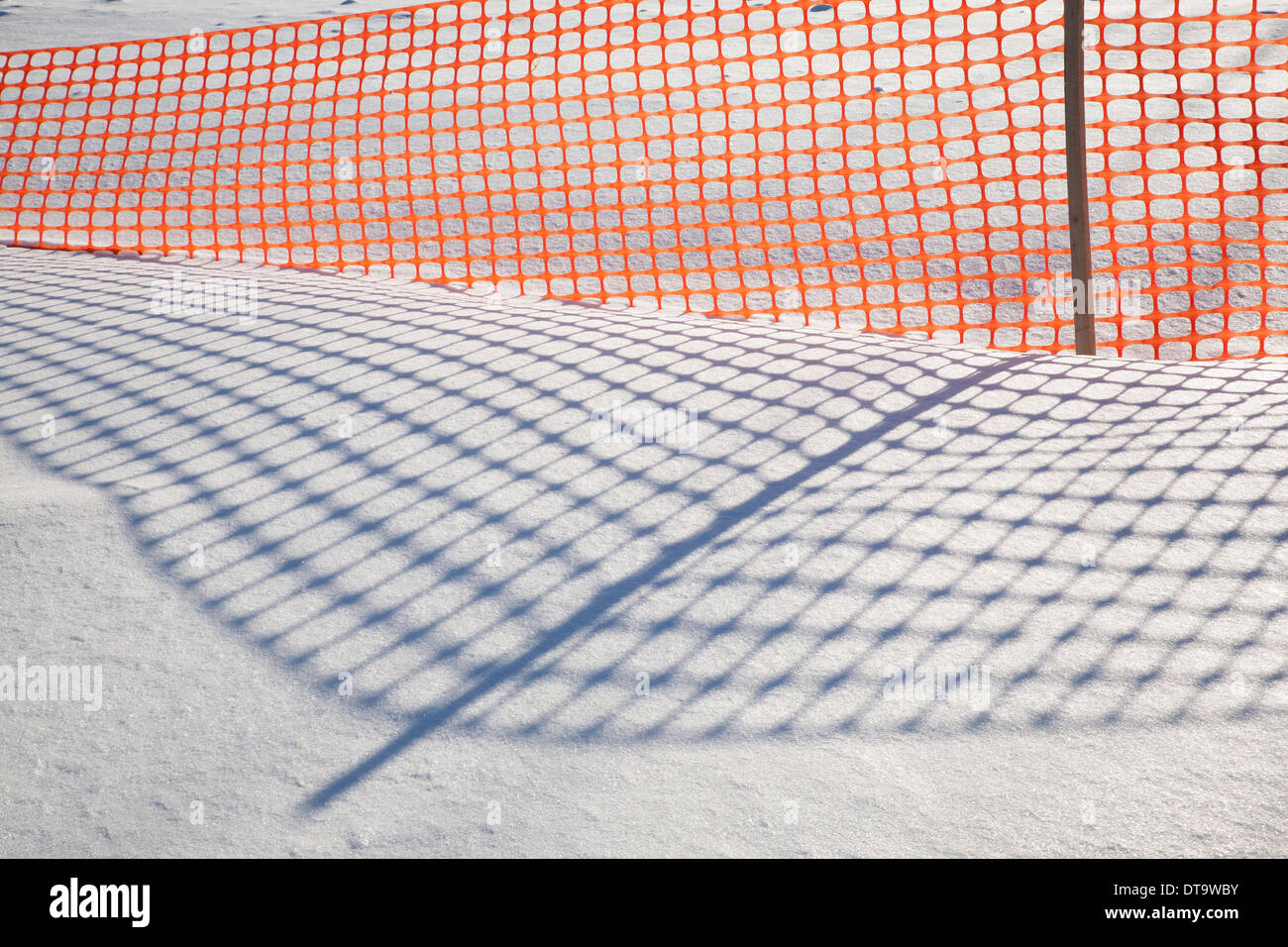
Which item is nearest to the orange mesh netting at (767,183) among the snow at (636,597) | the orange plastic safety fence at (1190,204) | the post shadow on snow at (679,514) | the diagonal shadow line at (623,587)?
the orange plastic safety fence at (1190,204)

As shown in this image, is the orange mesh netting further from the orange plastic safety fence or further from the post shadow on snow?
the post shadow on snow

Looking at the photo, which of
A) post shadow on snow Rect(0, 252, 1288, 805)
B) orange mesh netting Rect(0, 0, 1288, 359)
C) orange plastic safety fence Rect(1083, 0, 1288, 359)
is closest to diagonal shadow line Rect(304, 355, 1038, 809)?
post shadow on snow Rect(0, 252, 1288, 805)

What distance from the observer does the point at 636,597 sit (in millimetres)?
Result: 3791

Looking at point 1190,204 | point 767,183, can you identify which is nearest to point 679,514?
point 767,183

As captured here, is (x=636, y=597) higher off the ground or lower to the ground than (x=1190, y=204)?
lower

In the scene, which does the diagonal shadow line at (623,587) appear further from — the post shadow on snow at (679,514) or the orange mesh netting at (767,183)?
the orange mesh netting at (767,183)

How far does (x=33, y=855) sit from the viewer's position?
9.26 ft

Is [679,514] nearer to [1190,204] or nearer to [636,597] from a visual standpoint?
→ [636,597]

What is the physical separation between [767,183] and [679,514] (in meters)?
4.82

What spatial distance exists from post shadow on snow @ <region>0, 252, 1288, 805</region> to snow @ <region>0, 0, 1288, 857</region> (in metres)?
0.02

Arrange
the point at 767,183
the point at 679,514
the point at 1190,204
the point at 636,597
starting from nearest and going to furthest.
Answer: the point at 636,597 < the point at 679,514 < the point at 1190,204 < the point at 767,183

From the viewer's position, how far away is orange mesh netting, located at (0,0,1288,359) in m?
6.54

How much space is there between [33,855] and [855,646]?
8.21 feet
